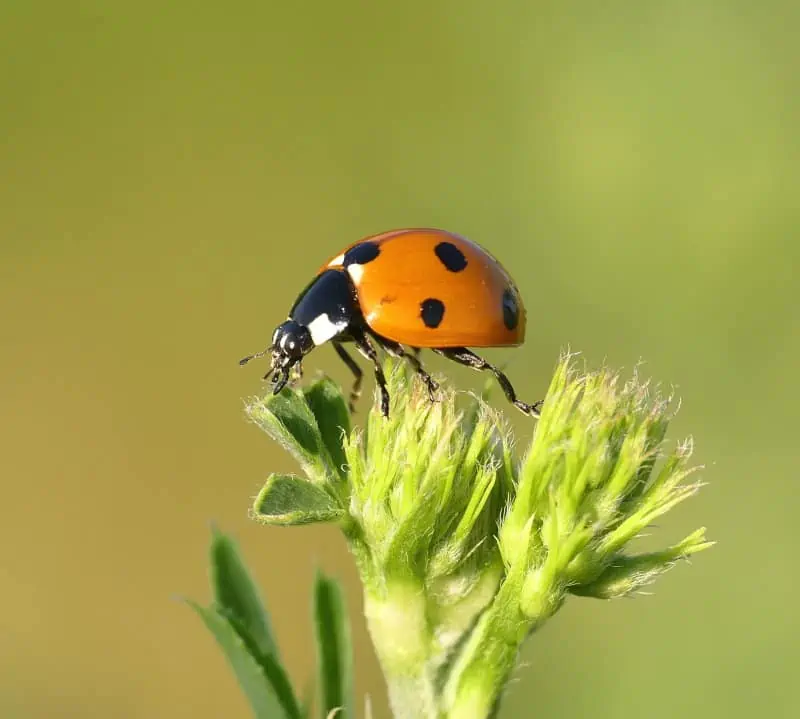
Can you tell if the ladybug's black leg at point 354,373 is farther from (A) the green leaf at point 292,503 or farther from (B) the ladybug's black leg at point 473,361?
(A) the green leaf at point 292,503

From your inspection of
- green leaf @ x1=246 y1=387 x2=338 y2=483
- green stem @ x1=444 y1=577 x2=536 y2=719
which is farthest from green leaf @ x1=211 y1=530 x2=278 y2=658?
green stem @ x1=444 y1=577 x2=536 y2=719

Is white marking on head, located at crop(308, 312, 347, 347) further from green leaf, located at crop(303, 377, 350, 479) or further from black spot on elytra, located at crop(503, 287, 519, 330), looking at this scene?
green leaf, located at crop(303, 377, 350, 479)

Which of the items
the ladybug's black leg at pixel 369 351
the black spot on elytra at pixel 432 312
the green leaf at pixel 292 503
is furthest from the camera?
the black spot on elytra at pixel 432 312

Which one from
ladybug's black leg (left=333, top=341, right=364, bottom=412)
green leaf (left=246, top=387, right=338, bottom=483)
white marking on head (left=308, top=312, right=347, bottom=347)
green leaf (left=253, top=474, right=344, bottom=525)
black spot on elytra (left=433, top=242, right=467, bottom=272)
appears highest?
black spot on elytra (left=433, top=242, right=467, bottom=272)

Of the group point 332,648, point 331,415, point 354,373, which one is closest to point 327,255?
point 354,373

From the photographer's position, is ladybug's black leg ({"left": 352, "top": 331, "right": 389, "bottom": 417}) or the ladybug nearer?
ladybug's black leg ({"left": 352, "top": 331, "right": 389, "bottom": 417})

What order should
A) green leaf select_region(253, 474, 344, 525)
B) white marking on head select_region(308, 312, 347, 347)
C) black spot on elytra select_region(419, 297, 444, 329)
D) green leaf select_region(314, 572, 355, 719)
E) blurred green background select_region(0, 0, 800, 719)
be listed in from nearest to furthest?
green leaf select_region(253, 474, 344, 525) < green leaf select_region(314, 572, 355, 719) < black spot on elytra select_region(419, 297, 444, 329) < white marking on head select_region(308, 312, 347, 347) < blurred green background select_region(0, 0, 800, 719)

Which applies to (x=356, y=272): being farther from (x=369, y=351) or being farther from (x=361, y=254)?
(x=369, y=351)

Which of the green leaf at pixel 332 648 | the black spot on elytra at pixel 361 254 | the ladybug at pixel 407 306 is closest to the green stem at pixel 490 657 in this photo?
the green leaf at pixel 332 648
